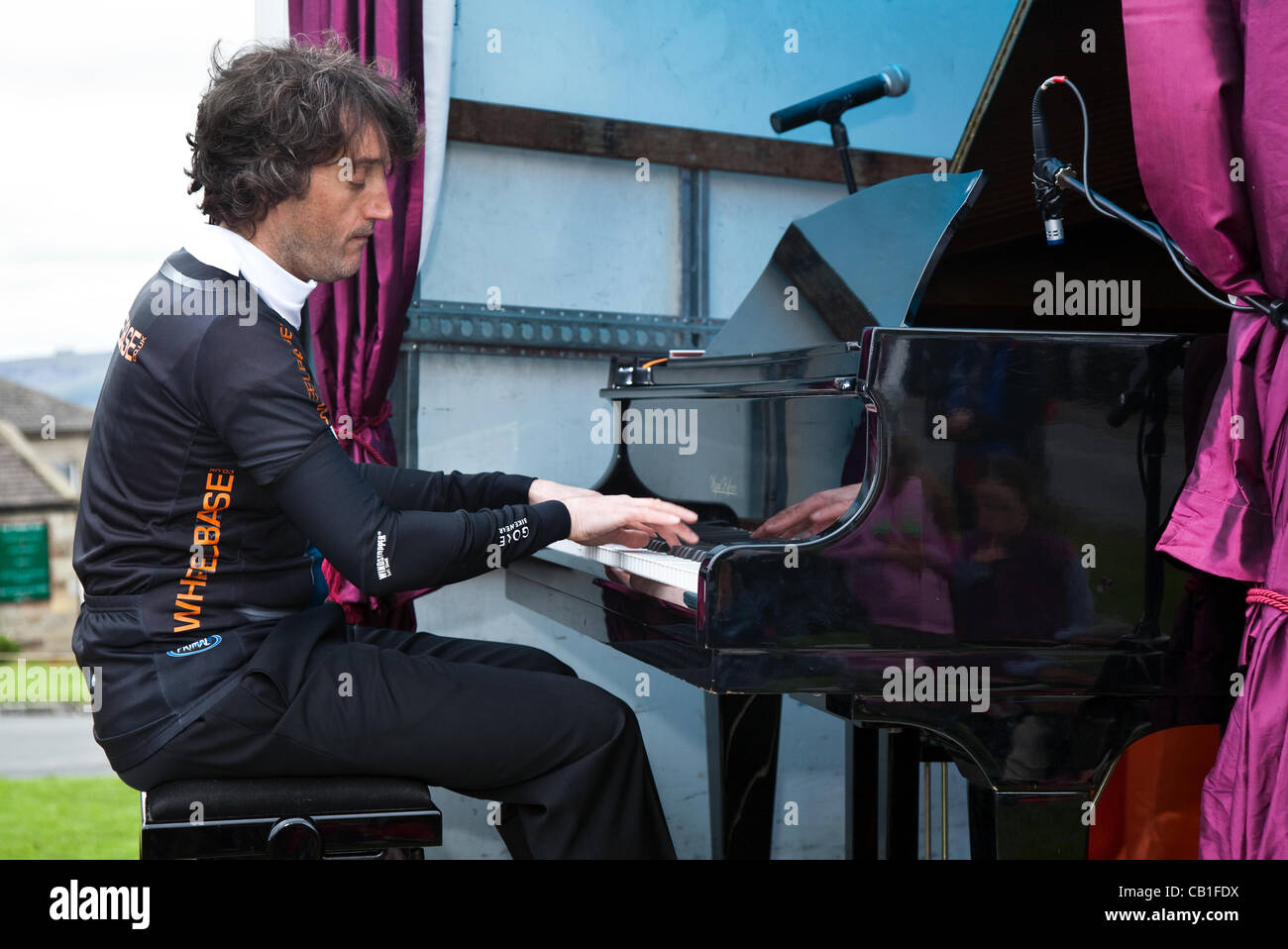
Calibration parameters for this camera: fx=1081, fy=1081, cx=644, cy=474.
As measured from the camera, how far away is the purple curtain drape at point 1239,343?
131 cm

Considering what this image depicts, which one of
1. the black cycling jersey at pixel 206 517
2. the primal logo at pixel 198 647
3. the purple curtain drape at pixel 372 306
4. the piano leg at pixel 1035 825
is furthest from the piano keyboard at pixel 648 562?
the purple curtain drape at pixel 372 306

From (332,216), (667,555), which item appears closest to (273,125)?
(332,216)

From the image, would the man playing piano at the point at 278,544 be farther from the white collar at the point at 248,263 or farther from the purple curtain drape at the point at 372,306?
the purple curtain drape at the point at 372,306

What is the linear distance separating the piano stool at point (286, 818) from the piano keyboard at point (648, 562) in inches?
15.6

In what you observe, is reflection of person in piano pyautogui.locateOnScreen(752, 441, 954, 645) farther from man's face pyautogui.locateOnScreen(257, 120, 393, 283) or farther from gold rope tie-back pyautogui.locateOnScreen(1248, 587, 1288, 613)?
man's face pyautogui.locateOnScreen(257, 120, 393, 283)

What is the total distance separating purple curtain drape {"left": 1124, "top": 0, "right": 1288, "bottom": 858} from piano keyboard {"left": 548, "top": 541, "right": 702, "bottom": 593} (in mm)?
604

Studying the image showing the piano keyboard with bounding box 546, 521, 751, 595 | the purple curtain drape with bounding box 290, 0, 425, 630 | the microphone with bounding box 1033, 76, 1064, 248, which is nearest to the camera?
the piano keyboard with bounding box 546, 521, 751, 595

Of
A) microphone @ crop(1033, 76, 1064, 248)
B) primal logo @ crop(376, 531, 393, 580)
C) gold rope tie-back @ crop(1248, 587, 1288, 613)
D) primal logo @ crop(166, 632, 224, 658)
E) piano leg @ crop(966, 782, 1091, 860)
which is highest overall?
microphone @ crop(1033, 76, 1064, 248)

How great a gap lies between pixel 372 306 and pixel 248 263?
1102 mm

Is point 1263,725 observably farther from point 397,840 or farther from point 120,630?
point 120,630

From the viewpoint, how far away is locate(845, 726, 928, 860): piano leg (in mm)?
1795

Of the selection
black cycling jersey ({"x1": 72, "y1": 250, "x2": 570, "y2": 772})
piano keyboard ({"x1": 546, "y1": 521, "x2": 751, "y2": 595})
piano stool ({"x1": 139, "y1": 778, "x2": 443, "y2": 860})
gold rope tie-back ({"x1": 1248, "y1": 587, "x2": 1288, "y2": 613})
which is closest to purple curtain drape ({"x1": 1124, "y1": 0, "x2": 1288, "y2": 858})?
gold rope tie-back ({"x1": 1248, "y1": 587, "x2": 1288, "y2": 613})

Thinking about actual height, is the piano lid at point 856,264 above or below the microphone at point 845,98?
below
